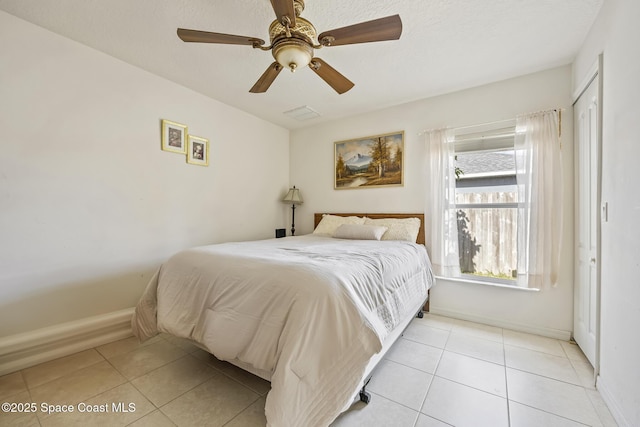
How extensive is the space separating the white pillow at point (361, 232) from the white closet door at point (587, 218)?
1.67m

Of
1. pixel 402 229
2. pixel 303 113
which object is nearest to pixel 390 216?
pixel 402 229

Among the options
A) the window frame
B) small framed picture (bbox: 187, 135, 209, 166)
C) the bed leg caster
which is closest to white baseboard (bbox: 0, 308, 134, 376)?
small framed picture (bbox: 187, 135, 209, 166)

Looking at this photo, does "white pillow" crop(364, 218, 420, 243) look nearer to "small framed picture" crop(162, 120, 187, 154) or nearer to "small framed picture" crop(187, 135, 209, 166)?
"small framed picture" crop(187, 135, 209, 166)

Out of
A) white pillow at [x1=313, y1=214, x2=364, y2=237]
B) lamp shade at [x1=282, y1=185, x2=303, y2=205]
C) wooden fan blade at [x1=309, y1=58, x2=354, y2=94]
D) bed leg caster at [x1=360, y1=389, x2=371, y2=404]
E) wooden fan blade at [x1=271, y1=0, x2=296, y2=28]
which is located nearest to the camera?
wooden fan blade at [x1=271, y1=0, x2=296, y2=28]

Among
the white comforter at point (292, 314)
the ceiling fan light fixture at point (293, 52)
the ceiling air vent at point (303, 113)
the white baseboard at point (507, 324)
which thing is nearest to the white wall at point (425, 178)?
the white baseboard at point (507, 324)

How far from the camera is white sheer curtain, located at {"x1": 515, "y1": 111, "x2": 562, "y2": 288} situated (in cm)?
231

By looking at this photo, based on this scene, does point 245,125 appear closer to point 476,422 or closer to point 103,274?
point 103,274

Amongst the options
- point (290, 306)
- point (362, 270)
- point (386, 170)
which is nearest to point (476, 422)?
point (362, 270)

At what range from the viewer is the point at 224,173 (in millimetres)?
3291

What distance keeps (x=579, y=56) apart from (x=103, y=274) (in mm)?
4605

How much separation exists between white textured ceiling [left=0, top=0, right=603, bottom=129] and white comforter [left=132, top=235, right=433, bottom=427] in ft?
5.64

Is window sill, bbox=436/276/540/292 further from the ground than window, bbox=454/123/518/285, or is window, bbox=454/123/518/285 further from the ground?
window, bbox=454/123/518/285

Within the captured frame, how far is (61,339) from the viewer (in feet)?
6.59

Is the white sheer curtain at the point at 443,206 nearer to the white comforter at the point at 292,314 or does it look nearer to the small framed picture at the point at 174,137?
the white comforter at the point at 292,314
